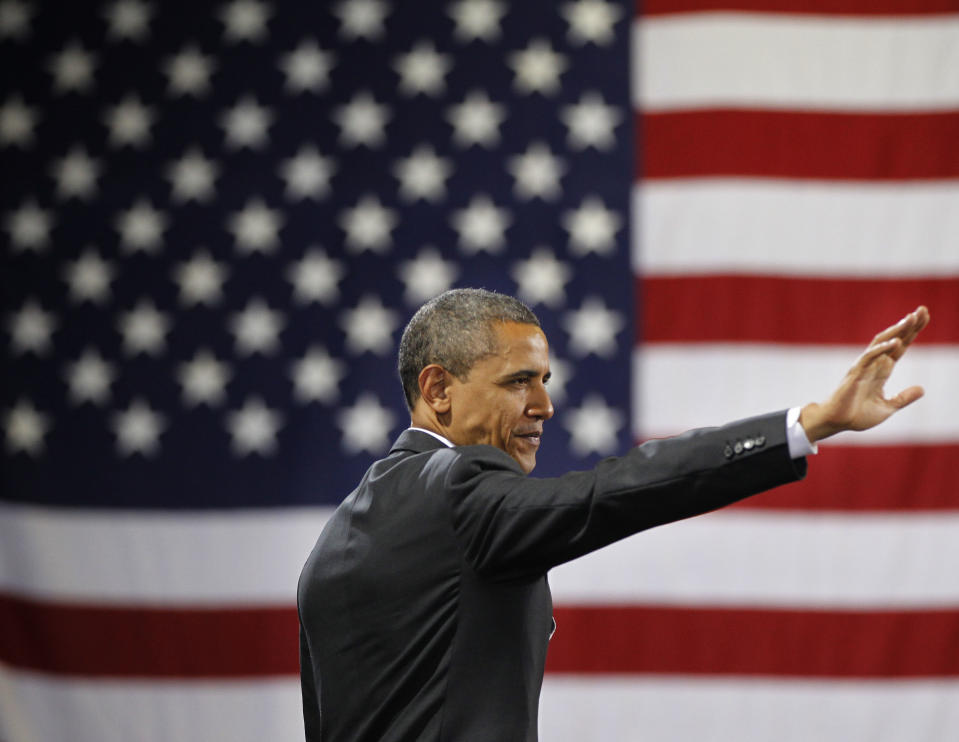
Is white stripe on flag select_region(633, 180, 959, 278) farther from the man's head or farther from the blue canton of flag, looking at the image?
the man's head

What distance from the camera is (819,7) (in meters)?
3.01

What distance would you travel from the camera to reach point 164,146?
10.3ft

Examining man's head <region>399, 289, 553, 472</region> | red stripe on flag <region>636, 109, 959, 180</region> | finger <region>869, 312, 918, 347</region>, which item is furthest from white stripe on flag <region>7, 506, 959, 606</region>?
finger <region>869, 312, 918, 347</region>

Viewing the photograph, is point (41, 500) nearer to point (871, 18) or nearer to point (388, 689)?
point (388, 689)

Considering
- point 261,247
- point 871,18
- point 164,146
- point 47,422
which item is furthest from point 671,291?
point 47,422

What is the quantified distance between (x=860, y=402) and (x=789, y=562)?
76.3 inches

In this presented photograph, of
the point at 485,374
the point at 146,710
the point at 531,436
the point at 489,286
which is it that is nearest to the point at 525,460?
the point at 531,436

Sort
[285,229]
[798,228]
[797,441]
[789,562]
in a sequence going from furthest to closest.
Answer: [285,229]
[798,228]
[789,562]
[797,441]

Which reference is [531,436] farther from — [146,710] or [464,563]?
[146,710]

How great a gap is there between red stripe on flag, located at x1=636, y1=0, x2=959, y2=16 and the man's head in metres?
1.97

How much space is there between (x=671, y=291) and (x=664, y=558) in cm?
73

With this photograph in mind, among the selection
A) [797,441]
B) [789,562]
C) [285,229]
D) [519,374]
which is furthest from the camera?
[285,229]

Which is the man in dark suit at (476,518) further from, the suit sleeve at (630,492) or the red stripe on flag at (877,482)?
the red stripe on flag at (877,482)

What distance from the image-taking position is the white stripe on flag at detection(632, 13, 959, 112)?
2967mm
